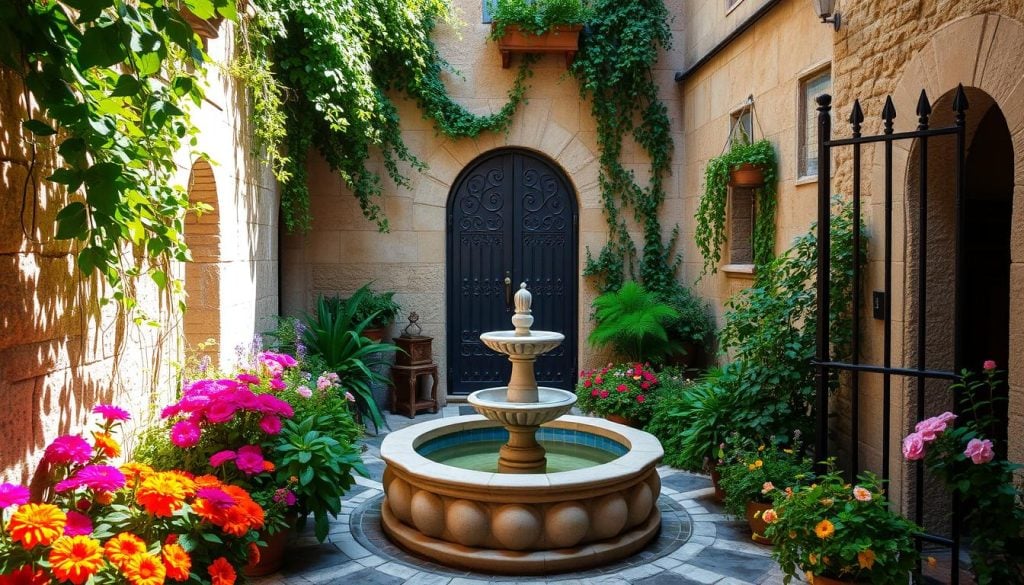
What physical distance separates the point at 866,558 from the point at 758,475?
123cm

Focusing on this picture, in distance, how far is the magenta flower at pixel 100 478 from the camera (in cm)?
291

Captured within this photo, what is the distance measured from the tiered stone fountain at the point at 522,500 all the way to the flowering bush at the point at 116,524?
1.27 metres

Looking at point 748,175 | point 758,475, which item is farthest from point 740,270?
point 758,475

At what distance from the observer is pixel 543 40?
28.3 ft

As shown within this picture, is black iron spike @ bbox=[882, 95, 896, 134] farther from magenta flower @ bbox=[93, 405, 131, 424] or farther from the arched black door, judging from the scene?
the arched black door

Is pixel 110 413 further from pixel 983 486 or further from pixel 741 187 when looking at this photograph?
pixel 741 187

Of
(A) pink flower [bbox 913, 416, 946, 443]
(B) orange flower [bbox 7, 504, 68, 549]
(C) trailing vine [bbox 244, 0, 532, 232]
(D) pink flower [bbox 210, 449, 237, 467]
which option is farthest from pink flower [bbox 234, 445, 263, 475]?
(A) pink flower [bbox 913, 416, 946, 443]

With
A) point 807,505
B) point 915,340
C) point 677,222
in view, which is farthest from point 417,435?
point 677,222

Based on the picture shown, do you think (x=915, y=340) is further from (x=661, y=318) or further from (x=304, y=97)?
(x=304, y=97)

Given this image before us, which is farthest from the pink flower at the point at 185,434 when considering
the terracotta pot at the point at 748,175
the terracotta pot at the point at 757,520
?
the terracotta pot at the point at 748,175

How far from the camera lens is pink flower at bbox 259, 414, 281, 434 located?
4082mm

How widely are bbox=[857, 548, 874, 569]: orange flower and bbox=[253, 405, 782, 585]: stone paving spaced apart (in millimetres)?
667

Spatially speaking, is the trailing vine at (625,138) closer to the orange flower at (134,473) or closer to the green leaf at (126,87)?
the orange flower at (134,473)

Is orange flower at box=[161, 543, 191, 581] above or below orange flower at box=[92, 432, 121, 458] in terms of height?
below
